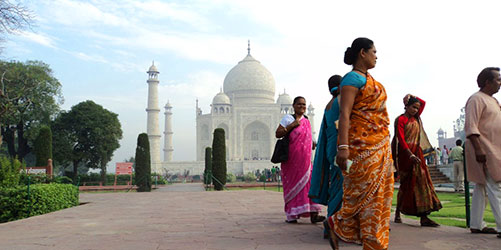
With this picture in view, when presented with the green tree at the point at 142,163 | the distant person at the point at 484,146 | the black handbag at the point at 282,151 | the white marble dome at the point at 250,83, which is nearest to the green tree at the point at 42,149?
the green tree at the point at 142,163

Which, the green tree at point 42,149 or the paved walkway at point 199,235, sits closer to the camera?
the paved walkway at point 199,235

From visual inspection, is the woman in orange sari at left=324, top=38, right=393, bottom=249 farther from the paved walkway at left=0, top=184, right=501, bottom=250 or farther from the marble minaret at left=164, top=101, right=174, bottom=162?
the marble minaret at left=164, top=101, right=174, bottom=162

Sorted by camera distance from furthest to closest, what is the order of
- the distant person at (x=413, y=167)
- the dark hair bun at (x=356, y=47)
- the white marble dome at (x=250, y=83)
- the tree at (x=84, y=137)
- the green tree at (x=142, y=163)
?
1. the white marble dome at (x=250, y=83)
2. the tree at (x=84, y=137)
3. the green tree at (x=142, y=163)
4. the distant person at (x=413, y=167)
5. the dark hair bun at (x=356, y=47)

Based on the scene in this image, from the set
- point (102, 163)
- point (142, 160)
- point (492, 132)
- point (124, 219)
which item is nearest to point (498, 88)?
point (492, 132)

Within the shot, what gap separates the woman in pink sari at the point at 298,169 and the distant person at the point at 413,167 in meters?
0.86

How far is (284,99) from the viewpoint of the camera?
149 ft

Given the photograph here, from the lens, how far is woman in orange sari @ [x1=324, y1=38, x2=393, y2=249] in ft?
7.80

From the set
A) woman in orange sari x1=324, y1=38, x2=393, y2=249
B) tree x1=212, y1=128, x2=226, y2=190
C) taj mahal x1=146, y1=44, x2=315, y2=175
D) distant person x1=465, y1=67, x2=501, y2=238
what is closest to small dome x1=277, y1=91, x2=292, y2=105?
taj mahal x1=146, y1=44, x2=315, y2=175

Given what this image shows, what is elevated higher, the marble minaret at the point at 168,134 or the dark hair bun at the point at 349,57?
the marble minaret at the point at 168,134

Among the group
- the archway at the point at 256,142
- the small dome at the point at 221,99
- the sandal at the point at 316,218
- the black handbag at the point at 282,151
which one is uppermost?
the small dome at the point at 221,99

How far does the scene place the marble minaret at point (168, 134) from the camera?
1688 inches

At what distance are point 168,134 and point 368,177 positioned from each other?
4243 centimetres

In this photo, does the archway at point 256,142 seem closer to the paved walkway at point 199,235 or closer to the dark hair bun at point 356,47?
the paved walkway at point 199,235

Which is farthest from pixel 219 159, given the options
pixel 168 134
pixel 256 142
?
pixel 168 134
